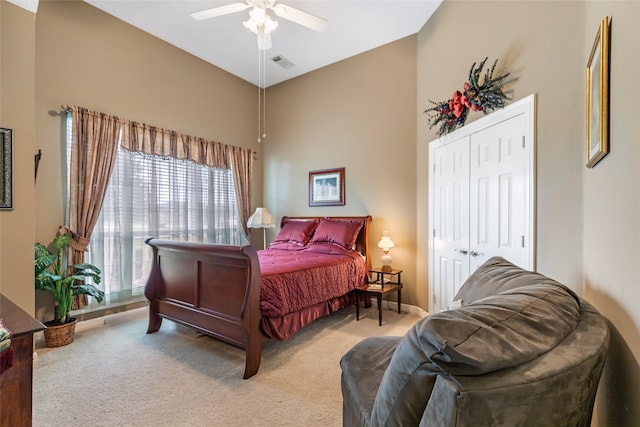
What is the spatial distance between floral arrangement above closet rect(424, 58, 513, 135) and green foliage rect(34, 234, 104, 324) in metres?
3.87

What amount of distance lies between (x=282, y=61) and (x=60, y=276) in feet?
12.5

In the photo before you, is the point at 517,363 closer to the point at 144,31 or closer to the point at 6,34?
the point at 6,34

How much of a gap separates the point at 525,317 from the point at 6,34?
386cm

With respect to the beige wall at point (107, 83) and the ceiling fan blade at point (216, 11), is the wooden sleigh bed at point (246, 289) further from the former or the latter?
the ceiling fan blade at point (216, 11)

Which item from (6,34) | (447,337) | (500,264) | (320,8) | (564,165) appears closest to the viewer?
(447,337)

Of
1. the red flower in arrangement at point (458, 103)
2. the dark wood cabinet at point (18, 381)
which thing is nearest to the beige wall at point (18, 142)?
the dark wood cabinet at point (18, 381)

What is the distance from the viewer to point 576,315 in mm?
906

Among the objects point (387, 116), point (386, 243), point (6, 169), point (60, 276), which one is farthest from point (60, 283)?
point (387, 116)

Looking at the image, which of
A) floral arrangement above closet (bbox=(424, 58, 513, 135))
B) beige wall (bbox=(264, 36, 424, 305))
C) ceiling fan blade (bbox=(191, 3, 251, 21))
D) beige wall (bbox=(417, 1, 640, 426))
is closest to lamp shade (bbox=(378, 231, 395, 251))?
beige wall (bbox=(264, 36, 424, 305))

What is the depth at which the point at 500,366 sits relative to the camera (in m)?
0.65

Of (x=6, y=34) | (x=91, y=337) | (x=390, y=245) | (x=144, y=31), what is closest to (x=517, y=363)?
(x=390, y=245)

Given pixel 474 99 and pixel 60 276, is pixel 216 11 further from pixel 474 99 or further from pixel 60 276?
pixel 60 276

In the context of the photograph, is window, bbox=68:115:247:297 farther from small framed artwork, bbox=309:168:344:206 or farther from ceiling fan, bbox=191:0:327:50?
ceiling fan, bbox=191:0:327:50

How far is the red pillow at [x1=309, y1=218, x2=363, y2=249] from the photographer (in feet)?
12.6
